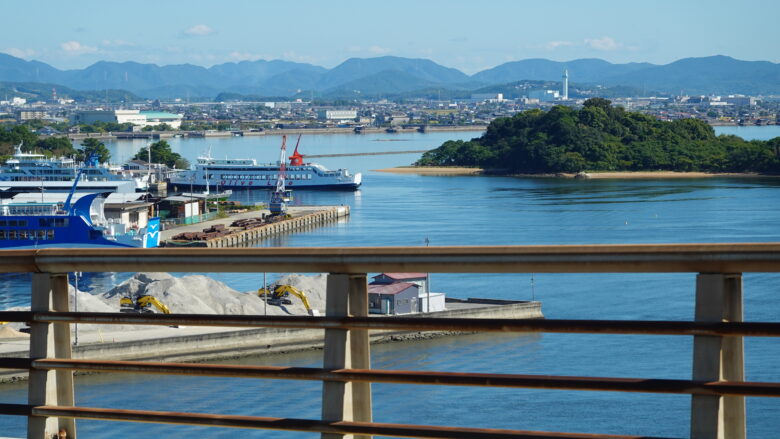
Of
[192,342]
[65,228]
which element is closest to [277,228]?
[65,228]

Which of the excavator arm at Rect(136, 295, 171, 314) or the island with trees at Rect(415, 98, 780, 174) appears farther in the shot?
the island with trees at Rect(415, 98, 780, 174)

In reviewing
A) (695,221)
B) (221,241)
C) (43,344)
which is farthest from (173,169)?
(43,344)

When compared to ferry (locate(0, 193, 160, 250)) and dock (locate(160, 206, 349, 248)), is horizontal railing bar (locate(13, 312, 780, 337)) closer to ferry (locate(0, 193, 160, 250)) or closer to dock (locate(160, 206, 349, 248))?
ferry (locate(0, 193, 160, 250))

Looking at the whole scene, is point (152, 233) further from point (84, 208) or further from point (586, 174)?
point (586, 174)

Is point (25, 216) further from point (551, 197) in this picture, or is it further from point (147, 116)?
point (147, 116)

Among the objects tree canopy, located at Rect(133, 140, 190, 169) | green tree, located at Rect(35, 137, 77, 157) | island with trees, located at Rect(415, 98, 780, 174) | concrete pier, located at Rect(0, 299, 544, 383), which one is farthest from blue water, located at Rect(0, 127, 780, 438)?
green tree, located at Rect(35, 137, 77, 157)

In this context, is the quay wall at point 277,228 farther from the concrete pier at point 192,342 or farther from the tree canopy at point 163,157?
the tree canopy at point 163,157

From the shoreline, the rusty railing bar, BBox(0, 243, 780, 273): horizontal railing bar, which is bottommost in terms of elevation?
→ the shoreline

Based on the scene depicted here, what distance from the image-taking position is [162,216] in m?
30.7

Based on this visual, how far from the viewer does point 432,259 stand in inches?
51.8

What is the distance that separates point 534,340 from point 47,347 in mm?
11317

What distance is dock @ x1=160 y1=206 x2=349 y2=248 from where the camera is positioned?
2484cm

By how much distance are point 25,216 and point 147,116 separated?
82216 millimetres

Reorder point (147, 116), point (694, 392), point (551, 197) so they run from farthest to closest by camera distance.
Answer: point (147, 116) < point (551, 197) < point (694, 392)
